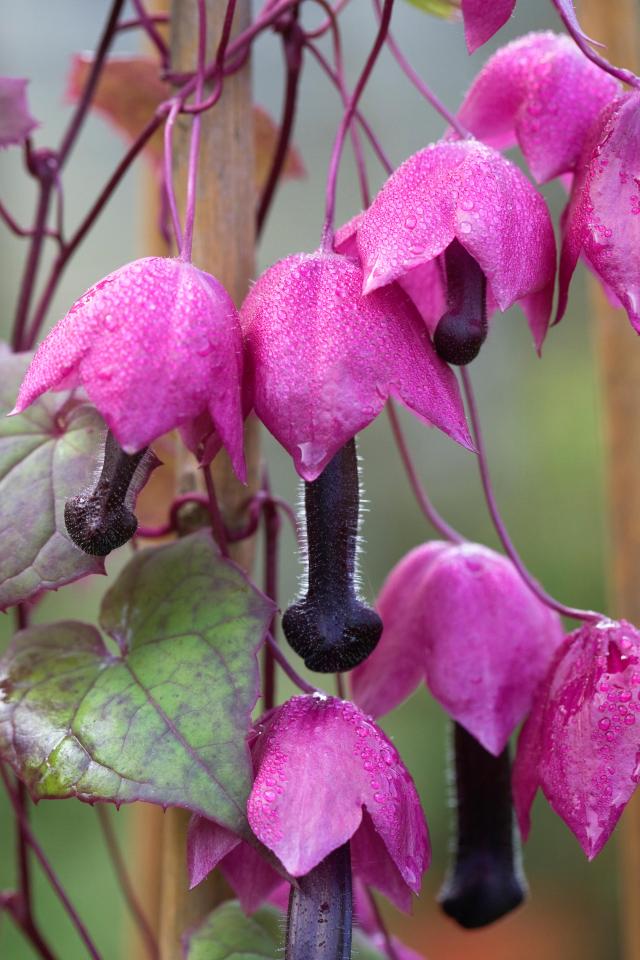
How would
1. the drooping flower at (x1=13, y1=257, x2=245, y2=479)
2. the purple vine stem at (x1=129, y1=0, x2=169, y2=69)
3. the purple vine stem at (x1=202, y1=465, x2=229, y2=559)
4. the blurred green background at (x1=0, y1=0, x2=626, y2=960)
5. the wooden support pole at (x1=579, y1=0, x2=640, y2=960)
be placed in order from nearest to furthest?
1. the drooping flower at (x1=13, y1=257, x2=245, y2=479)
2. the purple vine stem at (x1=202, y1=465, x2=229, y2=559)
3. the purple vine stem at (x1=129, y1=0, x2=169, y2=69)
4. the wooden support pole at (x1=579, y1=0, x2=640, y2=960)
5. the blurred green background at (x1=0, y1=0, x2=626, y2=960)

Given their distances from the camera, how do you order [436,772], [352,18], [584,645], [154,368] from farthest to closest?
[352,18] → [436,772] → [584,645] → [154,368]

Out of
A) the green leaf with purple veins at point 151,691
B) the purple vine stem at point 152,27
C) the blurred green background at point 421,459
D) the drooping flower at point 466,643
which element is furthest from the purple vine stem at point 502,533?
→ the blurred green background at point 421,459

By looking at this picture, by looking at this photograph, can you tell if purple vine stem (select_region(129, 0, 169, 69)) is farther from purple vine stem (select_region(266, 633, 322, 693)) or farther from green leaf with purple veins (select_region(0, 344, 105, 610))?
purple vine stem (select_region(266, 633, 322, 693))

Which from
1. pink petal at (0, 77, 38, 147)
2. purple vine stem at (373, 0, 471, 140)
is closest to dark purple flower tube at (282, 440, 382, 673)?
purple vine stem at (373, 0, 471, 140)

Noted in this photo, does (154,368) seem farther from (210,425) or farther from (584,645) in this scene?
(584,645)

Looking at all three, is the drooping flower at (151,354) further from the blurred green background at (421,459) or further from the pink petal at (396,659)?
the blurred green background at (421,459)

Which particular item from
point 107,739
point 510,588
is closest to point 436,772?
point 510,588

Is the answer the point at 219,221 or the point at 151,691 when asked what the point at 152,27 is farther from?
the point at 151,691
